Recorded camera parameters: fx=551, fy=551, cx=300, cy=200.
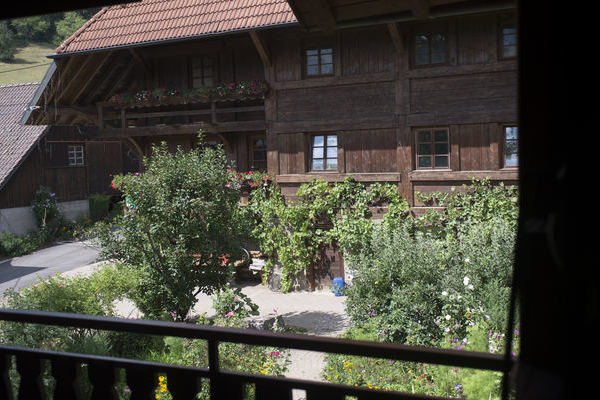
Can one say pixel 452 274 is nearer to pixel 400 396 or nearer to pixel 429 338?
pixel 429 338

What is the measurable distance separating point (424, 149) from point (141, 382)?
10.7 metres

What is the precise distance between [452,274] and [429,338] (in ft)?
3.70

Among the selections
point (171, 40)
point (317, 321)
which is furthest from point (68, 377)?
point (171, 40)

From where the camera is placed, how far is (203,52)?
14414mm

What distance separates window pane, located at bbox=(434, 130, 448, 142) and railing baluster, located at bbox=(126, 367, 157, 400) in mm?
10616

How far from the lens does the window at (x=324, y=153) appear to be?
1309cm

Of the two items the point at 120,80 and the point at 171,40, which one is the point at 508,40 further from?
the point at 120,80

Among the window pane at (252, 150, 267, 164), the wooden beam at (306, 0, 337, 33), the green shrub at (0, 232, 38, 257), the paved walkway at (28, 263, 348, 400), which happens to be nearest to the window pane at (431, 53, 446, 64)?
the window pane at (252, 150, 267, 164)

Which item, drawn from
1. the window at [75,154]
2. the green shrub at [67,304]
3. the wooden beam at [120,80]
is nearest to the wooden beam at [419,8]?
the green shrub at [67,304]

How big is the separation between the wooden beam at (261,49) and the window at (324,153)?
2143mm

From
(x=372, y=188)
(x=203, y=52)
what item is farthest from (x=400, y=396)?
(x=203, y=52)

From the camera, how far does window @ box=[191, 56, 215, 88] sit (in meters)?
14.6

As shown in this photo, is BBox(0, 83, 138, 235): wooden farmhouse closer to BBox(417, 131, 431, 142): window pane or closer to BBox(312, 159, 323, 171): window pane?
BBox(312, 159, 323, 171): window pane

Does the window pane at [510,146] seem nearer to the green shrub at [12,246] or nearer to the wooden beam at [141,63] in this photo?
the wooden beam at [141,63]
